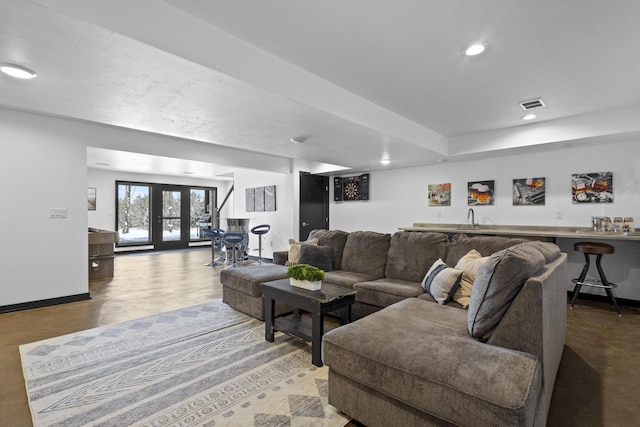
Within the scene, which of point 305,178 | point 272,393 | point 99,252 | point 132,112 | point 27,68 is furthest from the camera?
point 305,178

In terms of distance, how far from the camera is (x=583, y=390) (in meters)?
2.04

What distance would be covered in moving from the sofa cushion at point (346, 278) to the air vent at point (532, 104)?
2.56m

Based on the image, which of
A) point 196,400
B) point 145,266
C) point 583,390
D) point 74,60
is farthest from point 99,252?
point 583,390

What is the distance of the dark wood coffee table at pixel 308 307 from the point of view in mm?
2336

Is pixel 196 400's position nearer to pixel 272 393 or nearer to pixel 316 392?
pixel 272 393

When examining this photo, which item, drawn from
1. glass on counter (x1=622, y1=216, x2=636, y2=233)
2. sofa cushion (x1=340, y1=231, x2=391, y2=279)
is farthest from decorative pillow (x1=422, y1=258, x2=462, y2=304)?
glass on counter (x1=622, y1=216, x2=636, y2=233)

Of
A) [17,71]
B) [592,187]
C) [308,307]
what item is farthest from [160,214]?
[592,187]

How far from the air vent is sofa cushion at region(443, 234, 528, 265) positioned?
1.57 m

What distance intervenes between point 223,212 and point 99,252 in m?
4.78

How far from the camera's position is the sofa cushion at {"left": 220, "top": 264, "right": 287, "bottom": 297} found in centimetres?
324

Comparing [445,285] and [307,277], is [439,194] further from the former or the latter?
[307,277]

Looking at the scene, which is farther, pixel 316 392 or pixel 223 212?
pixel 223 212

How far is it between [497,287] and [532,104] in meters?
2.81

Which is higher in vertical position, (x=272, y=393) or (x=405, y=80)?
(x=405, y=80)
